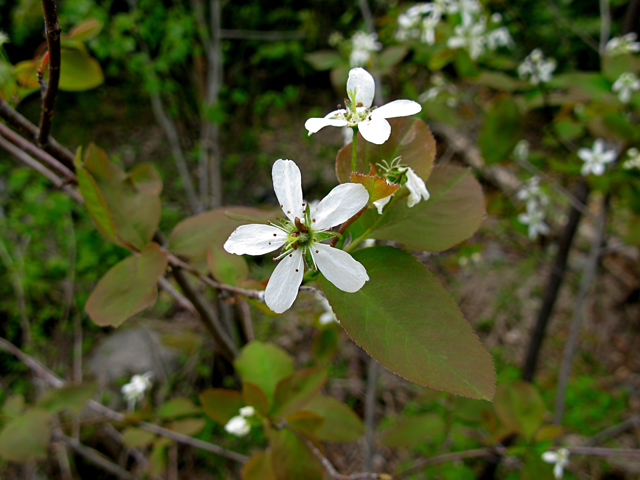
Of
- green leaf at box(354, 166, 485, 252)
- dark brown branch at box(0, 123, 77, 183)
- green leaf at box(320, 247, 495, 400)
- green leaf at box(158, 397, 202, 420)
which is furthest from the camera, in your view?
green leaf at box(158, 397, 202, 420)

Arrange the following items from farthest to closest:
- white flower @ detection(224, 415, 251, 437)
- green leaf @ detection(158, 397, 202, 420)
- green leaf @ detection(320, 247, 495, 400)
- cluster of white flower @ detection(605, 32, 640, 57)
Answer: cluster of white flower @ detection(605, 32, 640, 57), green leaf @ detection(158, 397, 202, 420), white flower @ detection(224, 415, 251, 437), green leaf @ detection(320, 247, 495, 400)

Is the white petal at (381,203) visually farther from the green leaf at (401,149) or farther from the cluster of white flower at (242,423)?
the cluster of white flower at (242,423)

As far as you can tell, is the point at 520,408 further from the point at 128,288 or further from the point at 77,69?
the point at 77,69

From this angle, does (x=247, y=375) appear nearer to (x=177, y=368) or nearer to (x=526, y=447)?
(x=526, y=447)

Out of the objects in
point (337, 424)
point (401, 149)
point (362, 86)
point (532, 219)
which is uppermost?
A: point (362, 86)

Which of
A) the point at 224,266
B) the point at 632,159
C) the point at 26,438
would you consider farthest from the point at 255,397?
the point at 632,159

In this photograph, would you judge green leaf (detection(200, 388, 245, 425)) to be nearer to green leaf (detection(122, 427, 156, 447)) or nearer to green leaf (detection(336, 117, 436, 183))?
green leaf (detection(122, 427, 156, 447))

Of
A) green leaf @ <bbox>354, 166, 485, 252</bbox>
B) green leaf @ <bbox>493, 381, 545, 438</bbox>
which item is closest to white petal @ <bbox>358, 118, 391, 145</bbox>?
green leaf @ <bbox>354, 166, 485, 252</bbox>
